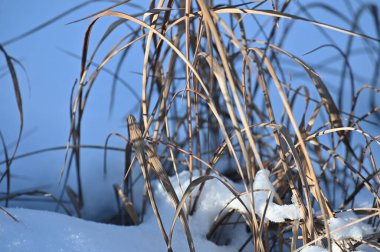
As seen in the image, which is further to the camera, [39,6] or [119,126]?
[39,6]

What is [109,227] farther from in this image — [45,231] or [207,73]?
[207,73]

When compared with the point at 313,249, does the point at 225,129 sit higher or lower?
higher

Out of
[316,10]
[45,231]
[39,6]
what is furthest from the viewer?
[316,10]

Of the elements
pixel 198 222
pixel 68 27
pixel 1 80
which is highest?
pixel 68 27

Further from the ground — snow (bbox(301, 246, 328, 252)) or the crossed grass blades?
the crossed grass blades

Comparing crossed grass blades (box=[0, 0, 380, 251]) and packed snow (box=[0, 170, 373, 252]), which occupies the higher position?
crossed grass blades (box=[0, 0, 380, 251])

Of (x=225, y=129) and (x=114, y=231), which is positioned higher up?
(x=225, y=129)

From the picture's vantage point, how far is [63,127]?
120 cm

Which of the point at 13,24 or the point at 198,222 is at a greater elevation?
the point at 13,24

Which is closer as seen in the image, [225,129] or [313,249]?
[313,249]

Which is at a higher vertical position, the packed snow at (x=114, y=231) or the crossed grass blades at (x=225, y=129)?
the crossed grass blades at (x=225, y=129)

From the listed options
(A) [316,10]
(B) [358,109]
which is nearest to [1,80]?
(B) [358,109]

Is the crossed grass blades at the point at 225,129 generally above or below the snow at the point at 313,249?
above

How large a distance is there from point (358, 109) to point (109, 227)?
2.83 ft
